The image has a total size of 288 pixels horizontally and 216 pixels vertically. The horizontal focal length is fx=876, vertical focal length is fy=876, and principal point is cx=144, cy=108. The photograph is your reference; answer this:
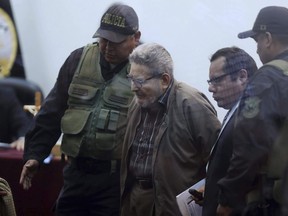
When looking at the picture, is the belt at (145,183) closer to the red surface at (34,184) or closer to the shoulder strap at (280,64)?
the shoulder strap at (280,64)

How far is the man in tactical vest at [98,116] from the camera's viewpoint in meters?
4.97

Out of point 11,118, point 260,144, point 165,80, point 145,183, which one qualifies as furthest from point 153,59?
point 11,118

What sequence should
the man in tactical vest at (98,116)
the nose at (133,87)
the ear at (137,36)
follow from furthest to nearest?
the ear at (137,36) < the man in tactical vest at (98,116) < the nose at (133,87)

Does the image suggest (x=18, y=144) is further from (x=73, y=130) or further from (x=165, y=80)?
(x=165, y=80)

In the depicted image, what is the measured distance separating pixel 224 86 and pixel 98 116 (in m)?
0.84

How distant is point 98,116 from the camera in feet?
16.3

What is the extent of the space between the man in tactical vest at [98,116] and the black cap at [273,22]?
977 millimetres

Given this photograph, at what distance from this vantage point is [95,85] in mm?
5055

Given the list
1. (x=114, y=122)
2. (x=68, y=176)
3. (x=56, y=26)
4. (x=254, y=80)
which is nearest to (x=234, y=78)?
(x=254, y=80)

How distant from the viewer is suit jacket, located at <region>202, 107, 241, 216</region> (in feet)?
13.5

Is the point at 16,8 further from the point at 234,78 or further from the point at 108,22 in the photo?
the point at 234,78

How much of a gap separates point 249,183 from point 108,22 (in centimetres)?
155

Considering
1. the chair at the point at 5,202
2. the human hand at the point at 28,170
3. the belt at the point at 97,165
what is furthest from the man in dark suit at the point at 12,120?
the chair at the point at 5,202

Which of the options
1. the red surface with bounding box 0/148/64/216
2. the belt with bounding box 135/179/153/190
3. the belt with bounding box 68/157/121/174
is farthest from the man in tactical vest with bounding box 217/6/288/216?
the red surface with bounding box 0/148/64/216
